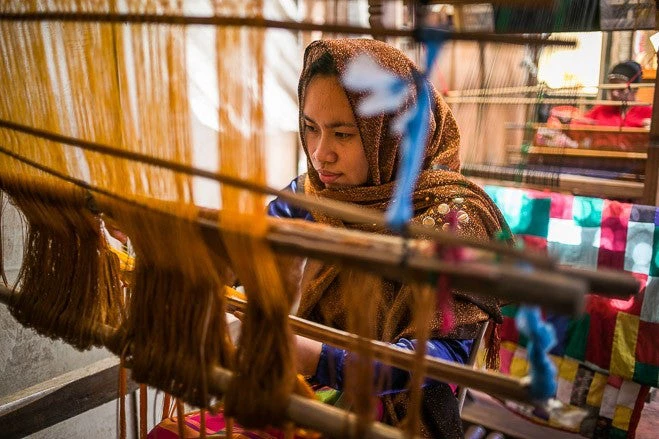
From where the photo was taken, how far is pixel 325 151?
4.43 ft

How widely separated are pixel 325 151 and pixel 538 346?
33.5 inches

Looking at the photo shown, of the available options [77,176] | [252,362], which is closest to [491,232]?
[252,362]

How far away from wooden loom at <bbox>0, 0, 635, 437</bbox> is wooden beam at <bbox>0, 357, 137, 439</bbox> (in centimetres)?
75

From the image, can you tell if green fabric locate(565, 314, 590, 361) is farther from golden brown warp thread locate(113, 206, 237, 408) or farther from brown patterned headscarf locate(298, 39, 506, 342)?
golden brown warp thread locate(113, 206, 237, 408)

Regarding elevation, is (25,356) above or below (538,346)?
below

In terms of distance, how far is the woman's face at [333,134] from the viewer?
1307 mm

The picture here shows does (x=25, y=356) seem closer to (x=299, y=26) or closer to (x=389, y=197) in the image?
(x=389, y=197)

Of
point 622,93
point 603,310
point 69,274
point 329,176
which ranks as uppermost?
Answer: point 622,93

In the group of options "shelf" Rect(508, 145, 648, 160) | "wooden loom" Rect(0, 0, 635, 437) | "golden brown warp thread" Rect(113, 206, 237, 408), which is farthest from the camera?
"shelf" Rect(508, 145, 648, 160)

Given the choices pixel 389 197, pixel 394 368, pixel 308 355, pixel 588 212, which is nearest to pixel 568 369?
pixel 588 212

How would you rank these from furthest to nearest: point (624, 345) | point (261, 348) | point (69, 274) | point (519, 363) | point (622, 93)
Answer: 1. point (622, 93)
2. point (519, 363)
3. point (624, 345)
4. point (69, 274)
5. point (261, 348)

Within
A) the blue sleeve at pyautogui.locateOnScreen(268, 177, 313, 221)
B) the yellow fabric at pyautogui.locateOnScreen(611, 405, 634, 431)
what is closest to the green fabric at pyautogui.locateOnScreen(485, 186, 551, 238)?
the yellow fabric at pyautogui.locateOnScreen(611, 405, 634, 431)

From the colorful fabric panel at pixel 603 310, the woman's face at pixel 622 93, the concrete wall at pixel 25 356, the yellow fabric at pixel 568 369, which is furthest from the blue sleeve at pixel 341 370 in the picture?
the woman's face at pixel 622 93

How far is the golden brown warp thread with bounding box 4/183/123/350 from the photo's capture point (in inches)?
34.9
